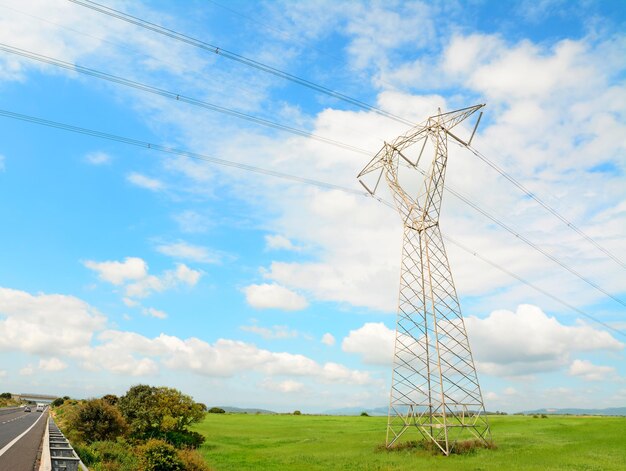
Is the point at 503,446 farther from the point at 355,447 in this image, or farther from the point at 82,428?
the point at 82,428

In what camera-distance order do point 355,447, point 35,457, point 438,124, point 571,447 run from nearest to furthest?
point 35,457, point 438,124, point 571,447, point 355,447

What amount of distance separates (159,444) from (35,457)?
992cm

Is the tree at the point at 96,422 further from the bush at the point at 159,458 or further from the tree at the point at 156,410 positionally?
the bush at the point at 159,458

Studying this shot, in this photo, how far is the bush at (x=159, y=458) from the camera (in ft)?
87.2

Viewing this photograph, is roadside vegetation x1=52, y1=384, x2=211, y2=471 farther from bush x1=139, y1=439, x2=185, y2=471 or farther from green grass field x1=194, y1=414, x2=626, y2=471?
bush x1=139, y1=439, x2=185, y2=471

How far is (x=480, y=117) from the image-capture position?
1588 inches

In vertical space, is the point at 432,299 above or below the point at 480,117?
below

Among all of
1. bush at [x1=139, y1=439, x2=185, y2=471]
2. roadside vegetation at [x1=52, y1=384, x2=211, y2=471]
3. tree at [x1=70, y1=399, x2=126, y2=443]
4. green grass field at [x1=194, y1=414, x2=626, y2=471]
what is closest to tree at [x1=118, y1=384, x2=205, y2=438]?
roadside vegetation at [x1=52, y1=384, x2=211, y2=471]

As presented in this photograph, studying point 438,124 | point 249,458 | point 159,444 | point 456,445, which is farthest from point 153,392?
point 438,124

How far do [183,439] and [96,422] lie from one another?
10547 mm

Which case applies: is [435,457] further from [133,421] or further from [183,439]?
[133,421]

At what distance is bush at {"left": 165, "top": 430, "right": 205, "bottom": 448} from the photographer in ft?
170

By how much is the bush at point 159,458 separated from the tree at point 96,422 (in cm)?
2341

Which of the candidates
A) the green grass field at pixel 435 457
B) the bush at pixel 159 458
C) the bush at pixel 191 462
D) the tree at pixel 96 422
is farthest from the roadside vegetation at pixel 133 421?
the bush at pixel 159 458
